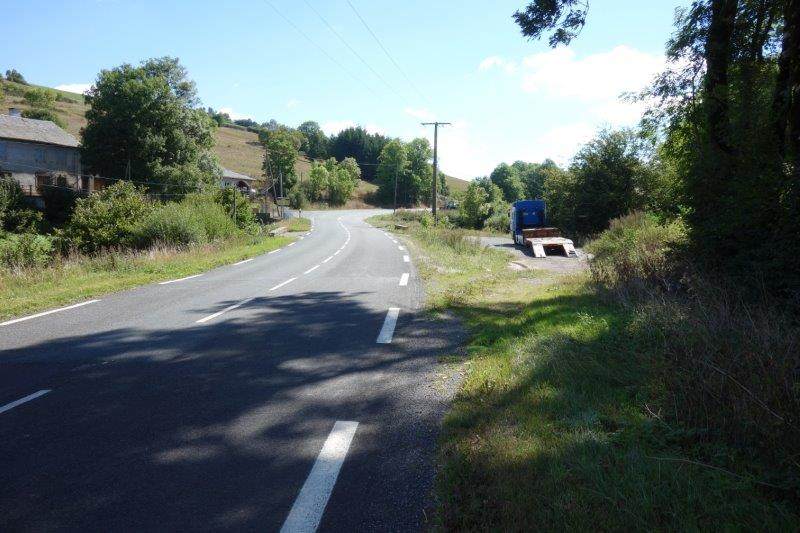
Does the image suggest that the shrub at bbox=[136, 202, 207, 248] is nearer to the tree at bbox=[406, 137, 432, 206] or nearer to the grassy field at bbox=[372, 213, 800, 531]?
the grassy field at bbox=[372, 213, 800, 531]

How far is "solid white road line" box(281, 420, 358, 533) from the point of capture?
9.74 feet

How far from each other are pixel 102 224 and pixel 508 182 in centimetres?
9748

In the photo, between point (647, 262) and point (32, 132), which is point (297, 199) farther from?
point (647, 262)

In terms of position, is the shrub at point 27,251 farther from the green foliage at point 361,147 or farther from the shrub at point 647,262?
the green foliage at point 361,147

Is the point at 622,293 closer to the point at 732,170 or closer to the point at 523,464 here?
the point at 732,170

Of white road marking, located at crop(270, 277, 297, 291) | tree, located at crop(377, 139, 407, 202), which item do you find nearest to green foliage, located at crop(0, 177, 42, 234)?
white road marking, located at crop(270, 277, 297, 291)

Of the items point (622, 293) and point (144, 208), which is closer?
point (622, 293)

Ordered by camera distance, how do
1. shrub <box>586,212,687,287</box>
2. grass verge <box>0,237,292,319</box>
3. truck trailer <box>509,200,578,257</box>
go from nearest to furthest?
shrub <box>586,212,687,287</box>, grass verge <box>0,237,292,319</box>, truck trailer <box>509,200,578,257</box>

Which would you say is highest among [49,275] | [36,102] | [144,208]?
[36,102]

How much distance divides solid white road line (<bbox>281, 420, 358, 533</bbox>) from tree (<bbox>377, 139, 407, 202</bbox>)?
10474 cm

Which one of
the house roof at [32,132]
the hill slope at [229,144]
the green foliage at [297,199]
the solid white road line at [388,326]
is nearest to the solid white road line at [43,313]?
the solid white road line at [388,326]

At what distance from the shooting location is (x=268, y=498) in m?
3.24

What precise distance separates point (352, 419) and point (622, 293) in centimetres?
564

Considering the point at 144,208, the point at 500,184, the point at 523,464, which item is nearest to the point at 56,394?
the point at 523,464
